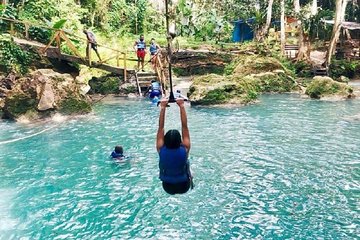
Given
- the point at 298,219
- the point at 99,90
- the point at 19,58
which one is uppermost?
the point at 19,58

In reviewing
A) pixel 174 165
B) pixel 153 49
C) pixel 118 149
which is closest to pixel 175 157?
pixel 174 165

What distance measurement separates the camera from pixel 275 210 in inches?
342

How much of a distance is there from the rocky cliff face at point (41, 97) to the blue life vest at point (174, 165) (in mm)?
12281

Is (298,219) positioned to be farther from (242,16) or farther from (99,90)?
(242,16)

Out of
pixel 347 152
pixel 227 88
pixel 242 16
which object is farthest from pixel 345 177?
pixel 242 16

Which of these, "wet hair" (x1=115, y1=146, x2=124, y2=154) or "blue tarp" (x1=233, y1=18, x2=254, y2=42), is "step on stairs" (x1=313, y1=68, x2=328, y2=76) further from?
"wet hair" (x1=115, y1=146, x2=124, y2=154)

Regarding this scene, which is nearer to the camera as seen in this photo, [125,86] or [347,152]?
[347,152]

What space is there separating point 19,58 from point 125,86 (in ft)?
19.6

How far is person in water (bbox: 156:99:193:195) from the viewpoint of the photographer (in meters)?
6.19

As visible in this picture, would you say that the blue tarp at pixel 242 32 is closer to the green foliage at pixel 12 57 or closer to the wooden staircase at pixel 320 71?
the wooden staircase at pixel 320 71

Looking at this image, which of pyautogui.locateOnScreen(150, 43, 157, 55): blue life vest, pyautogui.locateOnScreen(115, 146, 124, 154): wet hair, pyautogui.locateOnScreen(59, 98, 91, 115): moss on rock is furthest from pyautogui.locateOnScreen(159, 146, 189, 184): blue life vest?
pyautogui.locateOnScreen(150, 43, 157, 55): blue life vest

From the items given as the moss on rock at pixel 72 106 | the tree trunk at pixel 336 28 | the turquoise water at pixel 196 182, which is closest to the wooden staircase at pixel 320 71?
the tree trunk at pixel 336 28

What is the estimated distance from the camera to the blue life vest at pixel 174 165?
619 centimetres

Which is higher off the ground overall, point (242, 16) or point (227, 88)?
point (242, 16)
